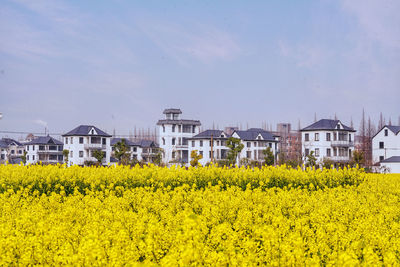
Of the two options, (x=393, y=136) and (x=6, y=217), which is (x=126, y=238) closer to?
(x=6, y=217)

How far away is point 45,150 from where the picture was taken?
3297 inches

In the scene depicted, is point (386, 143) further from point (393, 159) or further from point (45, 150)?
point (45, 150)

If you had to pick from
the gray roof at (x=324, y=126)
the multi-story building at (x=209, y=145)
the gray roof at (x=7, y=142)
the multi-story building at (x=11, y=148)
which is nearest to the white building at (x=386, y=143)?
the gray roof at (x=324, y=126)

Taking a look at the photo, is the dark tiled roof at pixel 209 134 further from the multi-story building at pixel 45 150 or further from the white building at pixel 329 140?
the multi-story building at pixel 45 150

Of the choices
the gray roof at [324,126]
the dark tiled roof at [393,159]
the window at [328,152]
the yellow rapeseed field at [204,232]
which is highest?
the gray roof at [324,126]

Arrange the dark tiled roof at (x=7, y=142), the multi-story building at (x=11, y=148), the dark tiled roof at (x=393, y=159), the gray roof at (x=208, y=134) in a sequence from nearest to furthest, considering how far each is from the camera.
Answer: the dark tiled roof at (x=393, y=159), the gray roof at (x=208, y=134), the multi-story building at (x=11, y=148), the dark tiled roof at (x=7, y=142)

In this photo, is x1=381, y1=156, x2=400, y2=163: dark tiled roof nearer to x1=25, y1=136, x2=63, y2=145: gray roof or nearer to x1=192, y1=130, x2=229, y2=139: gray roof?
x1=192, y1=130, x2=229, y2=139: gray roof

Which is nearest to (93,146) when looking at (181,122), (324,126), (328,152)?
(181,122)

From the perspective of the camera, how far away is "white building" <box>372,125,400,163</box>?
6850cm

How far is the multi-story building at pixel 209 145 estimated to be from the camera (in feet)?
235

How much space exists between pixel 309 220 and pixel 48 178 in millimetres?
9258

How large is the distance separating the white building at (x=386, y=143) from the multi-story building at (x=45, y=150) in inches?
2333

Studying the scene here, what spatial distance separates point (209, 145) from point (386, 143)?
29.6m

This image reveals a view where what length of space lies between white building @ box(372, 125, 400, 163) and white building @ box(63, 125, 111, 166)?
158 ft
